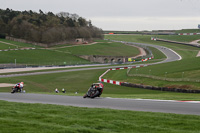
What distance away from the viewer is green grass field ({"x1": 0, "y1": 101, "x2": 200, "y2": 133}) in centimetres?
1180

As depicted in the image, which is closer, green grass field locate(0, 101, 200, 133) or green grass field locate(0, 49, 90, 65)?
green grass field locate(0, 101, 200, 133)

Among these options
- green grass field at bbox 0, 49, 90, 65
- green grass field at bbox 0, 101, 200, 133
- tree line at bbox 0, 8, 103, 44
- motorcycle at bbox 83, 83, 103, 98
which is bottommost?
green grass field at bbox 0, 49, 90, 65

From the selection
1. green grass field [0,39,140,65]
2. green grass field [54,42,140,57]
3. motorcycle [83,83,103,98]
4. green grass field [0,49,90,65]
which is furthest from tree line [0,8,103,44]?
motorcycle [83,83,103,98]

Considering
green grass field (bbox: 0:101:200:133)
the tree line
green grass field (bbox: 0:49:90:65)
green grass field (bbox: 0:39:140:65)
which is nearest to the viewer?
green grass field (bbox: 0:101:200:133)

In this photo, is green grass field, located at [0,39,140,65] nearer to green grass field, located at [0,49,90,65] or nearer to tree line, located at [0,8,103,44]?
green grass field, located at [0,49,90,65]

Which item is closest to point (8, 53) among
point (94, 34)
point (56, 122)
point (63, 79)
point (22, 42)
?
point (22, 42)

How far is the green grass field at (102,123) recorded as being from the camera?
11.8 m

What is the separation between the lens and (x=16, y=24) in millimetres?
146625

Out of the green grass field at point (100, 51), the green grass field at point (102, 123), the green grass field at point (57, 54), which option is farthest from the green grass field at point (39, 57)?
the green grass field at point (102, 123)

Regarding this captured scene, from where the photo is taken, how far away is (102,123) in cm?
1320

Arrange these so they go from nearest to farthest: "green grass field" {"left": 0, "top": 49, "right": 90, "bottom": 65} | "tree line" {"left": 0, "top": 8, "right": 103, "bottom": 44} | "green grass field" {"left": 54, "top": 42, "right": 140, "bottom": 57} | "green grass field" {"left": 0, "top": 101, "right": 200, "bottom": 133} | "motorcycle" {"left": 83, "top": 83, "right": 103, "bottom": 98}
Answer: "green grass field" {"left": 0, "top": 101, "right": 200, "bottom": 133}, "motorcycle" {"left": 83, "top": 83, "right": 103, "bottom": 98}, "green grass field" {"left": 0, "top": 49, "right": 90, "bottom": 65}, "green grass field" {"left": 54, "top": 42, "right": 140, "bottom": 57}, "tree line" {"left": 0, "top": 8, "right": 103, "bottom": 44}

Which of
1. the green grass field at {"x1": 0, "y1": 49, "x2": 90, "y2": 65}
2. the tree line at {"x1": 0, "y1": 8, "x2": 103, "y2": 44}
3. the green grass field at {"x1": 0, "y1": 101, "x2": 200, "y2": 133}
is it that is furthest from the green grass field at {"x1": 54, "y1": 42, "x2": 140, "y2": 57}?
the green grass field at {"x1": 0, "y1": 101, "x2": 200, "y2": 133}

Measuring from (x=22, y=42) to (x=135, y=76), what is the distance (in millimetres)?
93946

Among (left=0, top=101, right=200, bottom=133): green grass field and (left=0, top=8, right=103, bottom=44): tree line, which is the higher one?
(left=0, top=8, right=103, bottom=44): tree line
